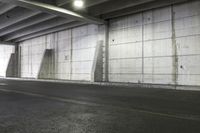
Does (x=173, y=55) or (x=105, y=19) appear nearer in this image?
(x=173, y=55)

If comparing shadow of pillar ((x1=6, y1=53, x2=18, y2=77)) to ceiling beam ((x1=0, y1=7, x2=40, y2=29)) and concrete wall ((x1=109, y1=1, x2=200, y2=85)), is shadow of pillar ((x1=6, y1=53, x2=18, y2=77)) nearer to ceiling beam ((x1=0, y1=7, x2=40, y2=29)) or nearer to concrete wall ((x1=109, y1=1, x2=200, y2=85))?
ceiling beam ((x1=0, y1=7, x2=40, y2=29))

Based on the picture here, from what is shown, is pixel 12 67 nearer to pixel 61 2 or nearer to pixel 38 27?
pixel 38 27

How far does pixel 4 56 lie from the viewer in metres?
34.2

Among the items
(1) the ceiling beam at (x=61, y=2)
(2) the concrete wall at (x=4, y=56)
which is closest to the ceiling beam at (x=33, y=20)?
(1) the ceiling beam at (x=61, y=2)

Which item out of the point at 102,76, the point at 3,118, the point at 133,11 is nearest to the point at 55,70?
the point at 102,76

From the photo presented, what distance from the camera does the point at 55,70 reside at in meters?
24.4

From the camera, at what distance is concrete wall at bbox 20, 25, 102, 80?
20.6 meters

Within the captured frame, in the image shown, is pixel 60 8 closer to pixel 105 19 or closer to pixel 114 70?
pixel 105 19

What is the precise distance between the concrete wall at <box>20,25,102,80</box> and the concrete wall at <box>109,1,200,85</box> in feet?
8.63

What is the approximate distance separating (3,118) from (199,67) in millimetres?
12111

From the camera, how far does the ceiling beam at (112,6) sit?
15.2m

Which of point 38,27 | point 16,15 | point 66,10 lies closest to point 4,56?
point 38,27

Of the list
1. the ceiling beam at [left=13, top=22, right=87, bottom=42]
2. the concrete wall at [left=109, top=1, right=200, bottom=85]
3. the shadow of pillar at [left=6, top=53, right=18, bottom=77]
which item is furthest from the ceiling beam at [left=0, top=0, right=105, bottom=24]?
the shadow of pillar at [left=6, top=53, right=18, bottom=77]

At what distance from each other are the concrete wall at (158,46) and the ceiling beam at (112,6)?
1.67 m
